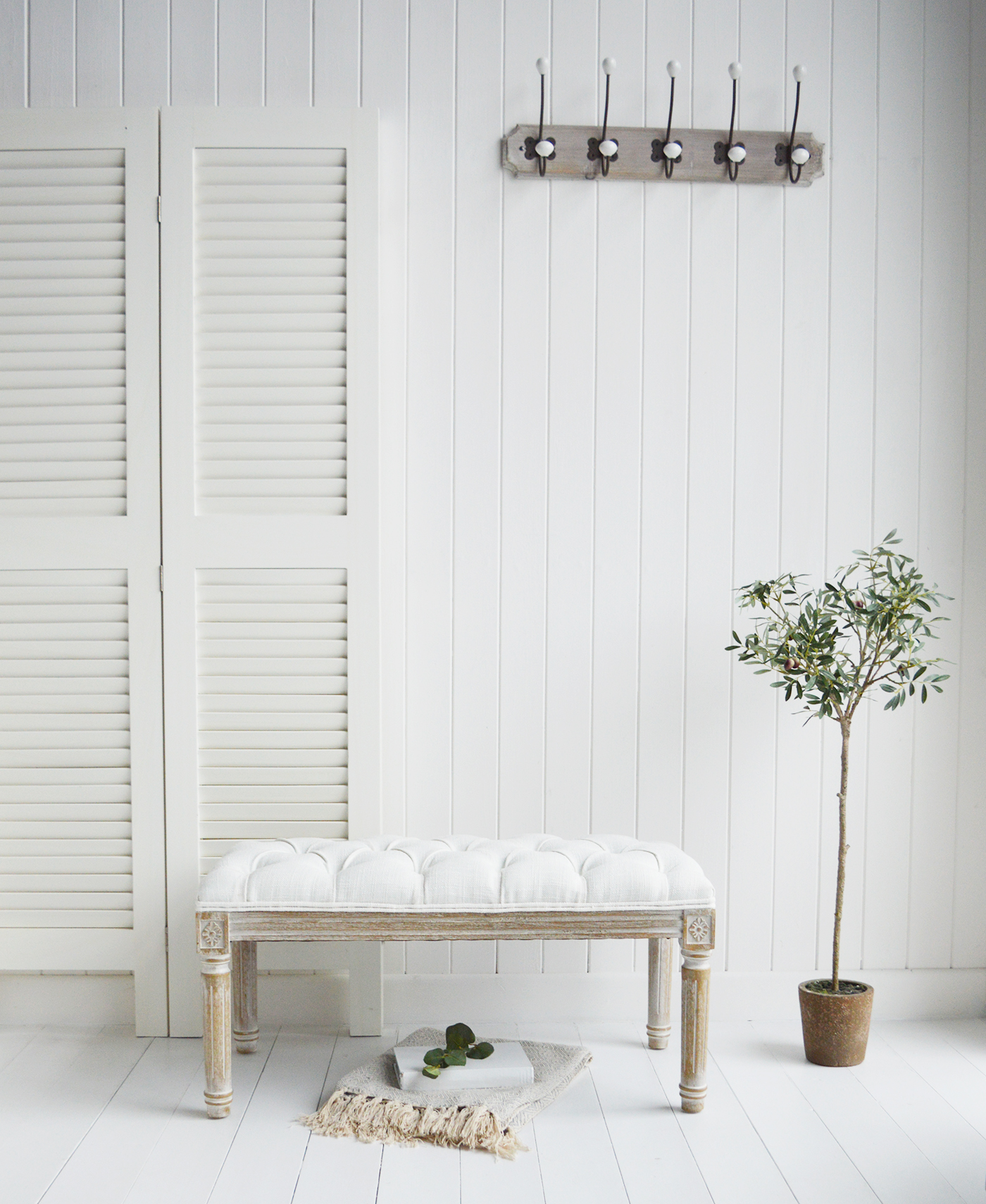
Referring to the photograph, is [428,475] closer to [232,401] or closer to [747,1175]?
[232,401]

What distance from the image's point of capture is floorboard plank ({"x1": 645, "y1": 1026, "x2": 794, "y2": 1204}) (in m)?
1.71

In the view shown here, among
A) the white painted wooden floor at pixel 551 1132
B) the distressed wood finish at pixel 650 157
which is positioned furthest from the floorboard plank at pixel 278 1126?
the distressed wood finish at pixel 650 157

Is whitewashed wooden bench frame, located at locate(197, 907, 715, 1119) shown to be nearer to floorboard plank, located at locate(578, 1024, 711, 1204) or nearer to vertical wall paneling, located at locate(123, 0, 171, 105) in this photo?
floorboard plank, located at locate(578, 1024, 711, 1204)

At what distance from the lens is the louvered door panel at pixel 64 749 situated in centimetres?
235

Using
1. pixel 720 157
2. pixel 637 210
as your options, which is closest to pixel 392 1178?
pixel 637 210

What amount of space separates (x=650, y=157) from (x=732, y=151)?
199mm

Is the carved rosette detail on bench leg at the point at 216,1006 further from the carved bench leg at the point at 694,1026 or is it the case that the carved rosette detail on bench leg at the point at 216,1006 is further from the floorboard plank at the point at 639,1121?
the carved bench leg at the point at 694,1026

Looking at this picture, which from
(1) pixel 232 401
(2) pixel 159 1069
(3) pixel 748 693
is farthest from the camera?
(3) pixel 748 693

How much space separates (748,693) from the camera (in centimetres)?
251

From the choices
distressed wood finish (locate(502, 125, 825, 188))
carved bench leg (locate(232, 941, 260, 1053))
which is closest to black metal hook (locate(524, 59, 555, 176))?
distressed wood finish (locate(502, 125, 825, 188))

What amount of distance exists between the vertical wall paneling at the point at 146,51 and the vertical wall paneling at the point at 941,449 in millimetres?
1891

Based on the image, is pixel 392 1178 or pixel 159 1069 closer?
pixel 392 1178

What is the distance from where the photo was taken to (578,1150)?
1844mm

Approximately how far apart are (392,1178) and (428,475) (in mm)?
1518
